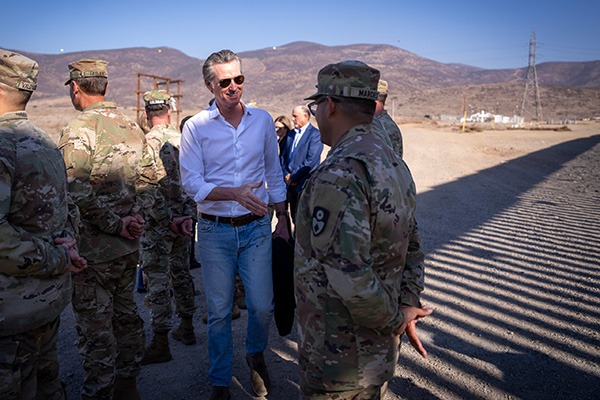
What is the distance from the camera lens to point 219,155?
2969 millimetres

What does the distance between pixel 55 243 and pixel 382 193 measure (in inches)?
62.3

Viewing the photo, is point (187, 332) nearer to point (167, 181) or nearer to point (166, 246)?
point (166, 246)

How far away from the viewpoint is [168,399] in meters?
3.15

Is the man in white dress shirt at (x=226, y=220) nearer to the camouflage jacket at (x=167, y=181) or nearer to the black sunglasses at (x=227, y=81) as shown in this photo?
the black sunglasses at (x=227, y=81)

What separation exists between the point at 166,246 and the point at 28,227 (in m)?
2.00

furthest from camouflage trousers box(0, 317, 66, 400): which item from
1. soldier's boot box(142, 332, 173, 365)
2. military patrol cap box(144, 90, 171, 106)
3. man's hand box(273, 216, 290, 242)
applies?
military patrol cap box(144, 90, 171, 106)

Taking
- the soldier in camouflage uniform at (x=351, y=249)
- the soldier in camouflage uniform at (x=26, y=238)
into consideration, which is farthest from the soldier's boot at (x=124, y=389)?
the soldier in camouflage uniform at (x=351, y=249)

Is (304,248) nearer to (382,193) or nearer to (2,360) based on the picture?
(382,193)

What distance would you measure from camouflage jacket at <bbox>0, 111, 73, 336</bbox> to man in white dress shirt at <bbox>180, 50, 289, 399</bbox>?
941mm

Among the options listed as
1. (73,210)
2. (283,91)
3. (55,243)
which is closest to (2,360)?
(55,243)

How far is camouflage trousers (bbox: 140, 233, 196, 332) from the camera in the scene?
3.69 m

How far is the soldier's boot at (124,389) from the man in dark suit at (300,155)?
260 cm

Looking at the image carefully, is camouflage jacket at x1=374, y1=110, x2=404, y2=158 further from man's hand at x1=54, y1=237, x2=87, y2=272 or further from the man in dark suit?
man's hand at x1=54, y1=237, x2=87, y2=272

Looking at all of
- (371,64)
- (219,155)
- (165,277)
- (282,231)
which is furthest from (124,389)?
(371,64)
